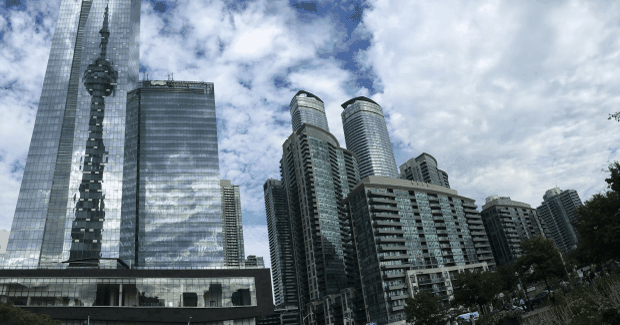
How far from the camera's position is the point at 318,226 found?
167250 millimetres

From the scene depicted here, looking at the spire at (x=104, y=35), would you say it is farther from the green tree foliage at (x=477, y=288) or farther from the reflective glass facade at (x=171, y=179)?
the green tree foliage at (x=477, y=288)

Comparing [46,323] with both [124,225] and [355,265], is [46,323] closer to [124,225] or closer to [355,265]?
[124,225]

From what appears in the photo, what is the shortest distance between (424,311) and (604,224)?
3320 centimetres

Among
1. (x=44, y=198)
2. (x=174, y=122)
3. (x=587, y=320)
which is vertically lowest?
(x=587, y=320)

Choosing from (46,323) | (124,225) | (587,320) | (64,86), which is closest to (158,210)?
(124,225)

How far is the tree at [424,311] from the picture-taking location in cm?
7450

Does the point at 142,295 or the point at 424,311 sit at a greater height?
the point at 142,295

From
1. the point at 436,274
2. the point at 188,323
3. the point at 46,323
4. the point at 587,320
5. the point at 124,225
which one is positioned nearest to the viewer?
the point at 587,320

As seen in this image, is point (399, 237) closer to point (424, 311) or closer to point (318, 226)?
point (318, 226)

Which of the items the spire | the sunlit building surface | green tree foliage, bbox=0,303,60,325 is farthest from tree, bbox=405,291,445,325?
the spire

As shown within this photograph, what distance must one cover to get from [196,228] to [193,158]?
87.1 ft

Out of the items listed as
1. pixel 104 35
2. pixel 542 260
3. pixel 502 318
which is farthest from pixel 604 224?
pixel 104 35

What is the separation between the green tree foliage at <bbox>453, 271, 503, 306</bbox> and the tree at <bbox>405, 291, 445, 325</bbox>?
27.0 feet

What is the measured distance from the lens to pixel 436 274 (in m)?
132
